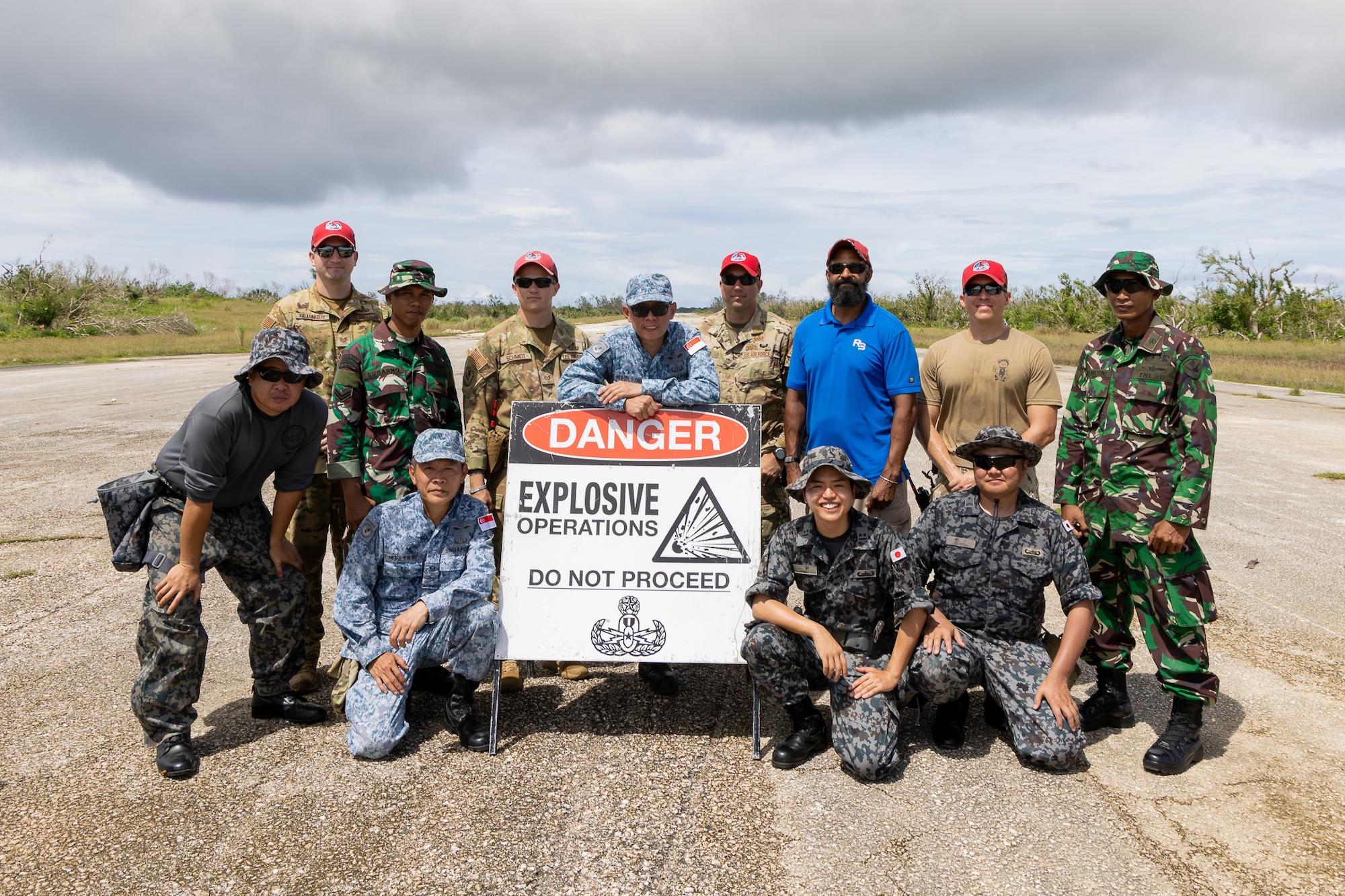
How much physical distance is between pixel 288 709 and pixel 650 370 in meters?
2.49

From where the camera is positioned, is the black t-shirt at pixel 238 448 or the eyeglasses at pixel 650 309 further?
the eyeglasses at pixel 650 309

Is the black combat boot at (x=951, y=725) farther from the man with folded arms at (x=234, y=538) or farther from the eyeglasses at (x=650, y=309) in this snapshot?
the man with folded arms at (x=234, y=538)

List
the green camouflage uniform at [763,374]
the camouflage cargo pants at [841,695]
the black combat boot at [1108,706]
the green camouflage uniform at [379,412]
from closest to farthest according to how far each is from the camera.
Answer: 1. the camouflage cargo pants at [841,695]
2. the black combat boot at [1108,706]
3. the green camouflage uniform at [379,412]
4. the green camouflage uniform at [763,374]

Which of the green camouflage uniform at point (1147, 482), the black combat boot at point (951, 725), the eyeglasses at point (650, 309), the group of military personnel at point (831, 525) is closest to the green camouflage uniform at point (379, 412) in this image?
the group of military personnel at point (831, 525)

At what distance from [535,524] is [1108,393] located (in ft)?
9.46

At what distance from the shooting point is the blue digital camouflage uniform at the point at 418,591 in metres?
4.05

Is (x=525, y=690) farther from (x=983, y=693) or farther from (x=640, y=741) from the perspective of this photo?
(x=983, y=693)

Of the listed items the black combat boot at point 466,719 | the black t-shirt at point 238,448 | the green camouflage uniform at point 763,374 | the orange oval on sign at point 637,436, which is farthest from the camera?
the green camouflage uniform at point 763,374

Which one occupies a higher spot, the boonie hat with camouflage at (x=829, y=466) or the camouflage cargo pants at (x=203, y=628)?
the boonie hat with camouflage at (x=829, y=466)

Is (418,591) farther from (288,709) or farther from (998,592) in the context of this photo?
(998,592)

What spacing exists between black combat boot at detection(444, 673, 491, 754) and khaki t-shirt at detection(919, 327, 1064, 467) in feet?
9.11

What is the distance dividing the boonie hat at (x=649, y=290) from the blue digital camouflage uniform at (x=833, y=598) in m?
1.30

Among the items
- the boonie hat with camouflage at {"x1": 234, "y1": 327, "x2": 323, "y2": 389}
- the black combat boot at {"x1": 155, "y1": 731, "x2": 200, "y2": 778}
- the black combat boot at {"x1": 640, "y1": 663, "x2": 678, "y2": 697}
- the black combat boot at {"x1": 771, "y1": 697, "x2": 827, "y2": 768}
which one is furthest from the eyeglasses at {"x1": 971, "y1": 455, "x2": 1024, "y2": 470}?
the black combat boot at {"x1": 155, "y1": 731, "x2": 200, "y2": 778}

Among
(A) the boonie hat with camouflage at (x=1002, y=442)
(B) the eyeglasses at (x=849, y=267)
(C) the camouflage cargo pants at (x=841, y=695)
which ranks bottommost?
(C) the camouflage cargo pants at (x=841, y=695)
